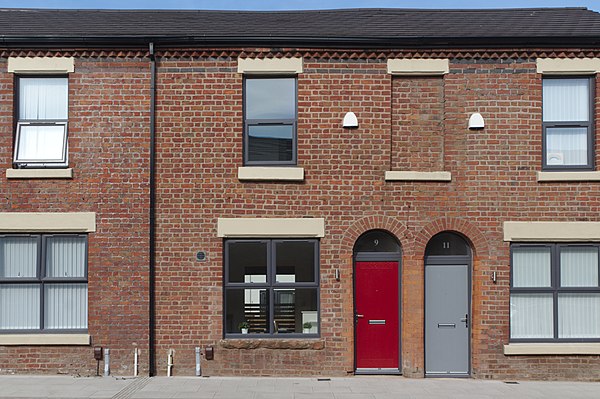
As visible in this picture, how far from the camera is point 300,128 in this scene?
11148 millimetres

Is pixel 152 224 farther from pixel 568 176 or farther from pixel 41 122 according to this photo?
pixel 568 176

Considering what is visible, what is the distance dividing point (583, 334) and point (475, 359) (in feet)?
6.81

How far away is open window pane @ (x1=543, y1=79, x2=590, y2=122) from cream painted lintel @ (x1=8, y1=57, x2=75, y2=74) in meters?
8.86

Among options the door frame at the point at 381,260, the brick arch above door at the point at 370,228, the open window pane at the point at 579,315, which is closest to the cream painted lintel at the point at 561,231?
the open window pane at the point at 579,315

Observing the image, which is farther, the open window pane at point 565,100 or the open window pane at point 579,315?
the open window pane at point 565,100

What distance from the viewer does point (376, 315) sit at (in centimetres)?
1112

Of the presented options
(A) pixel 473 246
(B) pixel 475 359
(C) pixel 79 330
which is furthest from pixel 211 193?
(B) pixel 475 359

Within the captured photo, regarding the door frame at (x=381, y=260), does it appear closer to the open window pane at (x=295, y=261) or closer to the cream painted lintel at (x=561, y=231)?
the open window pane at (x=295, y=261)

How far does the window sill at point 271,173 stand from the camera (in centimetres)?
1095

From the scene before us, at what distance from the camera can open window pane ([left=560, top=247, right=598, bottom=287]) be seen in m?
11.1

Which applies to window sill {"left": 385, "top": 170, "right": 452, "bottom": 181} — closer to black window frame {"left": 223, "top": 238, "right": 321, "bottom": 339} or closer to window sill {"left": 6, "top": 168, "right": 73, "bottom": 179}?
black window frame {"left": 223, "top": 238, "right": 321, "bottom": 339}

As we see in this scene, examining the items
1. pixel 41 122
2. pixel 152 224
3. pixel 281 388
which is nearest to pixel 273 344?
pixel 281 388

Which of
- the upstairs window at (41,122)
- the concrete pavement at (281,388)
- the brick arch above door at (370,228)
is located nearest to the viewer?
the concrete pavement at (281,388)

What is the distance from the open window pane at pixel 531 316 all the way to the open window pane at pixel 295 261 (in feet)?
12.4
